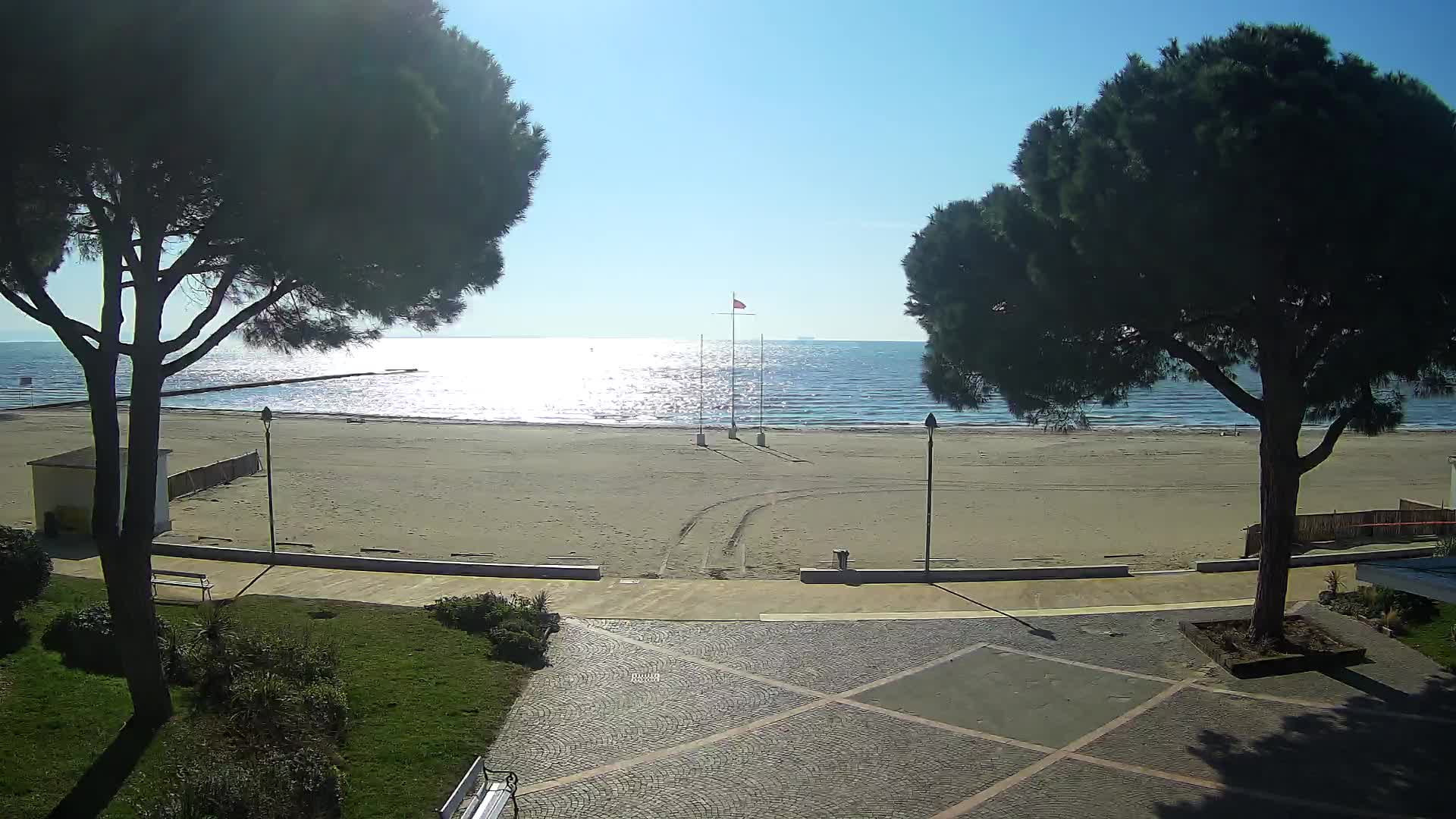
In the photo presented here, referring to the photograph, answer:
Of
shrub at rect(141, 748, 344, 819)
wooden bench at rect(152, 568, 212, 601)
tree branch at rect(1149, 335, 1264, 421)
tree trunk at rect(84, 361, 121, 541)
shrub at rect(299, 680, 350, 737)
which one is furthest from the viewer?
wooden bench at rect(152, 568, 212, 601)

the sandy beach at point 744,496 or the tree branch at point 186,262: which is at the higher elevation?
the tree branch at point 186,262

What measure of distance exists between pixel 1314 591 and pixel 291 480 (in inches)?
1096

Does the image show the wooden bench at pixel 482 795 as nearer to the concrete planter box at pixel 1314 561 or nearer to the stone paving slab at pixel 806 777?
the stone paving slab at pixel 806 777

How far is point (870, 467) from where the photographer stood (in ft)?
112

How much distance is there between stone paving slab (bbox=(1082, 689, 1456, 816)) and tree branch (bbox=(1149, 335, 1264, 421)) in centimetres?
352

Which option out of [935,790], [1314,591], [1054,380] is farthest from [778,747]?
[1314,591]

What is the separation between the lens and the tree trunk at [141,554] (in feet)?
25.0

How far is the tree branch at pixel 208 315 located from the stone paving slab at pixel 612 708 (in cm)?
471

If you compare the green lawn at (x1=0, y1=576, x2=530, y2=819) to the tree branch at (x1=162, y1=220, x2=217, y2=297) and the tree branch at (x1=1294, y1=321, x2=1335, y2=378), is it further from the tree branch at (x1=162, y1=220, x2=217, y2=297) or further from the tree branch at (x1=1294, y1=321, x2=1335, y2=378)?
the tree branch at (x1=1294, y1=321, x2=1335, y2=378)

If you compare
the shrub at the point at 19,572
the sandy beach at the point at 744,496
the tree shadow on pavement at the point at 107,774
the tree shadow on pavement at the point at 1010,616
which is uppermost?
the shrub at the point at 19,572

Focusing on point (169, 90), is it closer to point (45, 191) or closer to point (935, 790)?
point (45, 191)

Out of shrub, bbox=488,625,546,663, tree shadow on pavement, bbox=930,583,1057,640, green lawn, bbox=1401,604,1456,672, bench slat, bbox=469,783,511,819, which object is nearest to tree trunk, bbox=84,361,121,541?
bench slat, bbox=469,783,511,819

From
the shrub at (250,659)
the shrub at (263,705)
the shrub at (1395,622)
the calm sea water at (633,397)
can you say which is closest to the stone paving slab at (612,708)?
the shrub at (263,705)

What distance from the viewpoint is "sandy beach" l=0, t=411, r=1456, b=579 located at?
1978 cm
